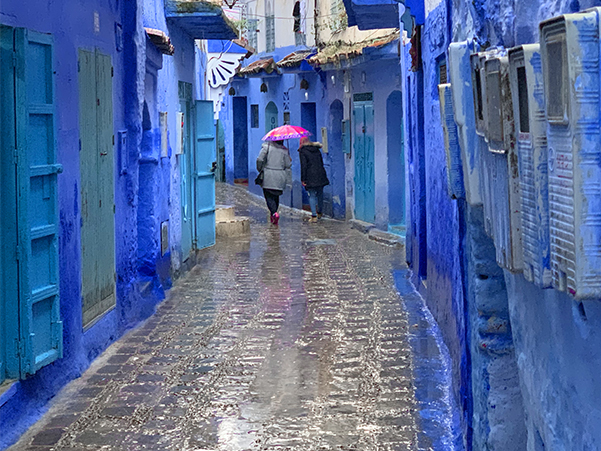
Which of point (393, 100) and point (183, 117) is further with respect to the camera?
point (393, 100)

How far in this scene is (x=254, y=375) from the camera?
7.46 metres

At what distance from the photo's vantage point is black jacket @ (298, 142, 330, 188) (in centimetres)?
1969

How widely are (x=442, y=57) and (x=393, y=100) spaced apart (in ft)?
29.0

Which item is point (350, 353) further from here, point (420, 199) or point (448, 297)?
point (420, 199)

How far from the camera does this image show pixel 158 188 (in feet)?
36.4

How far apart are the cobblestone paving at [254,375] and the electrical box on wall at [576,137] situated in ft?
11.5

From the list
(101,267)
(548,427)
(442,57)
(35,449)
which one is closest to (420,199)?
(442,57)

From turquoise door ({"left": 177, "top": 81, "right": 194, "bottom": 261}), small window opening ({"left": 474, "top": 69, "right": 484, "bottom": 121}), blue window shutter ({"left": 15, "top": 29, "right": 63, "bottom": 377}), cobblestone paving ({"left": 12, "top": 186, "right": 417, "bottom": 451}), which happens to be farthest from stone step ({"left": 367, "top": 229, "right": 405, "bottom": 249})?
small window opening ({"left": 474, "top": 69, "right": 484, "bottom": 121})

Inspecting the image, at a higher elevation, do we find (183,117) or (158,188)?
(183,117)

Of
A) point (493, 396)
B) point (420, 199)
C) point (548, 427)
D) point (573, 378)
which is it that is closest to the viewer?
point (573, 378)

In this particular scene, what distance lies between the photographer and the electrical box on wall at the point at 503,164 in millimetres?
3186

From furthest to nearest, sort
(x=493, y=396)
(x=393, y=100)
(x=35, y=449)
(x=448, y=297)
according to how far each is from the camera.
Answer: (x=393, y=100)
(x=448, y=297)
(x=35, y=449)
(x=493, y=396)

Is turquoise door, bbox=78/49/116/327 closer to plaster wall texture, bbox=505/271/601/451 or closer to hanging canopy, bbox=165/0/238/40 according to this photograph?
hanging canopy, bbox=165/0/238/40

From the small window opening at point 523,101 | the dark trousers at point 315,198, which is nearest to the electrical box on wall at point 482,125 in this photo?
the small window opening at point 523,101
